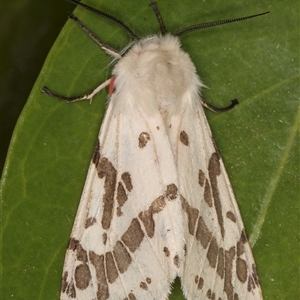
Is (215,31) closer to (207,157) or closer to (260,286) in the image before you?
(207,157)

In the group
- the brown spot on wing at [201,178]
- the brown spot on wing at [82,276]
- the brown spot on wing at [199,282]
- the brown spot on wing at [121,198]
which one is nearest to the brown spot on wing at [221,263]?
the brown spot on wing at [199,282]

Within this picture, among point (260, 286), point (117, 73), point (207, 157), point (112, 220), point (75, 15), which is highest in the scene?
point (75, 15)

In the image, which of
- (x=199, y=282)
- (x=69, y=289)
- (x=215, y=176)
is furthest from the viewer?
(x=215, y=176)

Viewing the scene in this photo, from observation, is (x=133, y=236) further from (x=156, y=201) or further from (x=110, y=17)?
(x=110, y=17)

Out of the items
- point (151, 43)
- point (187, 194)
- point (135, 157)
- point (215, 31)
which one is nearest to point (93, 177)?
point (135, 157)

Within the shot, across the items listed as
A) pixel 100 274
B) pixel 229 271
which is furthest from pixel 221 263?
pixel 100 274

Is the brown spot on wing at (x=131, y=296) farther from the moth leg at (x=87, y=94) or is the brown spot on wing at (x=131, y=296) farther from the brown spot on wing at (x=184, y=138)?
the moth leg at (x=87, y=94)

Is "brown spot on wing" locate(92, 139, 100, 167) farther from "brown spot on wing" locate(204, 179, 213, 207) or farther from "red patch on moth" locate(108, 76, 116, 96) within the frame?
"brown spot on wing" locate(204, 179, 213, 207)

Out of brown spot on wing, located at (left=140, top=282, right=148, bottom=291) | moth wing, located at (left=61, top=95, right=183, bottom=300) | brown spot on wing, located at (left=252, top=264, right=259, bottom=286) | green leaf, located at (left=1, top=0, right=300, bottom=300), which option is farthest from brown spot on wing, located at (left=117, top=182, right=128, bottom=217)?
brown spot on wing, located at (left=252, top=264, right=259, bottom=286)
